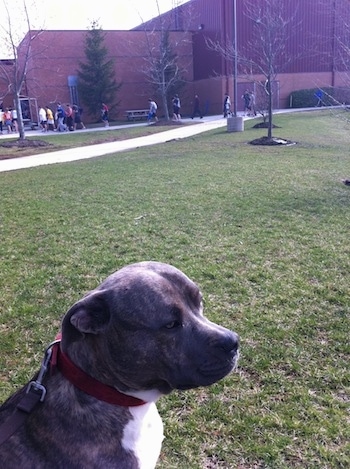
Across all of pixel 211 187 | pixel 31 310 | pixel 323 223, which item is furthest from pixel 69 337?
pixel 211 187

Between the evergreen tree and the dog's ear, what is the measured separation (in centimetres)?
3950

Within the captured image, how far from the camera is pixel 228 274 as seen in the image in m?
5.26

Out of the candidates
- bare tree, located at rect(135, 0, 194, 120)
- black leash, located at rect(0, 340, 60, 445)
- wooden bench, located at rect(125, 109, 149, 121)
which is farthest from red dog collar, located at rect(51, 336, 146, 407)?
wooden bench, located at rect(125, 109, 149, 121)

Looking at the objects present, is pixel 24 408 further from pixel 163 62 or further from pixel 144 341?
pixel 163 62

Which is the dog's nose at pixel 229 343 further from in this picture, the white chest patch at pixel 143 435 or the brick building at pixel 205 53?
the brick building at pixel 205 53

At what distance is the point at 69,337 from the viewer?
84.0 inches

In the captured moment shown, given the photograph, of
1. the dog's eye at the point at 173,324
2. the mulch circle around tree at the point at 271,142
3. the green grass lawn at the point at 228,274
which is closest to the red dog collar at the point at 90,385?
the dog's eye at the point at 173,324

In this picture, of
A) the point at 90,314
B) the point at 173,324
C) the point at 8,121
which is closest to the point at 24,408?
the point at 90,314

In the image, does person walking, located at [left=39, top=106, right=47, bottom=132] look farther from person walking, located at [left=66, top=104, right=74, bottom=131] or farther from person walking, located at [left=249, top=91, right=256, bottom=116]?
person walking, located at [left=249, top=91, right=256, bottom=116]

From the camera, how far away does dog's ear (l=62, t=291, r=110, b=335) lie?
2045 mm

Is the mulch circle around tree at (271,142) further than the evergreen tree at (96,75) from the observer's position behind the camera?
No

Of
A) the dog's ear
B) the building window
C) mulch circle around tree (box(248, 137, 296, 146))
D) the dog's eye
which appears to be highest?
the building window

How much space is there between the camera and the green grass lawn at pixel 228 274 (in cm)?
298

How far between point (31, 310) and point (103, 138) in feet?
64.8
